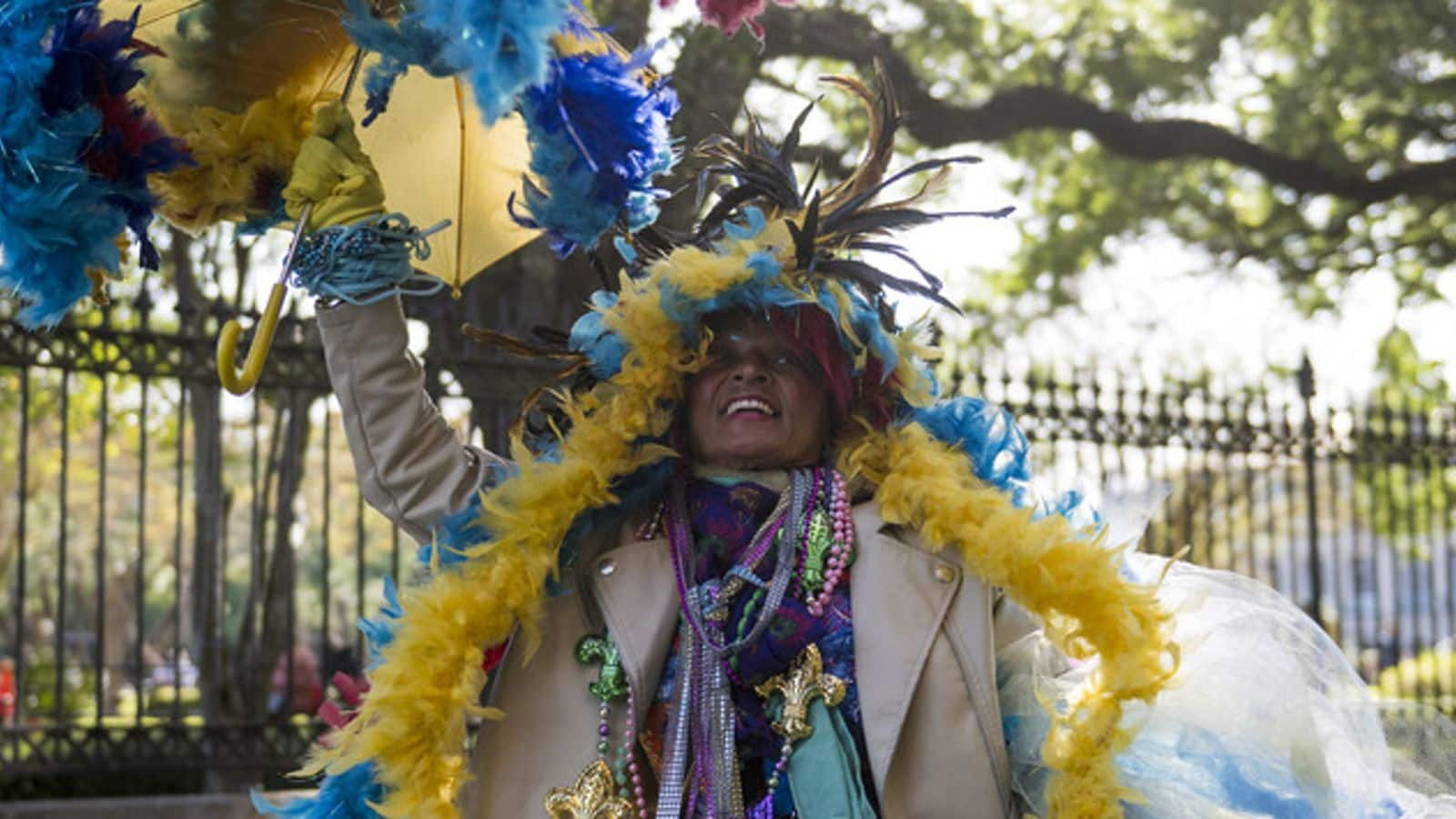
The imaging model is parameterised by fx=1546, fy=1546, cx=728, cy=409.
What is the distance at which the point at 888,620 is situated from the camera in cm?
305

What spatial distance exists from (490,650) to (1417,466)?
791 centimetres

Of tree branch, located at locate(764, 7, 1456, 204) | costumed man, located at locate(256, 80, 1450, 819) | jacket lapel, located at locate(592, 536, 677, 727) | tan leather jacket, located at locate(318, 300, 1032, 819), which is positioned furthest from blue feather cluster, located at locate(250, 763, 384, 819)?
tree branch, located at locate(764, 7, 1456, 204)

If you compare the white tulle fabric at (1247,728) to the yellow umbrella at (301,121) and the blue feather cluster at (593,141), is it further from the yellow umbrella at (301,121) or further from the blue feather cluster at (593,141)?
the yellow umbrella at (301,121)

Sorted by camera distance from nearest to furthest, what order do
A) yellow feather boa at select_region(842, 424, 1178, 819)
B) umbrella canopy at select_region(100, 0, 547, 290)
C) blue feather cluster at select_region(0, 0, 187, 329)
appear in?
blue feather cluster at select_region(0, 0, 187, 329) → yellow feather boa at select_region(842, 424, 1178, 819) → umbrella canopy at select_region(100, 0, 547, 290)

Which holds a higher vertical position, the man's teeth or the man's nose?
the man's nose

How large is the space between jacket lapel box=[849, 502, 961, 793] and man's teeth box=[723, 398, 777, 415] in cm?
30

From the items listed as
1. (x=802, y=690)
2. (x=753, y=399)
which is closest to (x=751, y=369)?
(x=753, y=399)

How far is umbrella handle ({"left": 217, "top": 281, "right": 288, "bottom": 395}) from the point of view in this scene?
9.39ft

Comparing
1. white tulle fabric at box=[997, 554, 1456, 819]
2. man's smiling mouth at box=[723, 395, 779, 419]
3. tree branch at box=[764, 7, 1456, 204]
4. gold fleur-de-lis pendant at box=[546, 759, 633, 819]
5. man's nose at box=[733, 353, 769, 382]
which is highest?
tree branch at box=[764, 7, 1456, 204]

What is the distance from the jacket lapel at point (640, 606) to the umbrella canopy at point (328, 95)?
0.71 meters

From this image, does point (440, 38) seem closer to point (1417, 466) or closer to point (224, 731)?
point (224, 731)

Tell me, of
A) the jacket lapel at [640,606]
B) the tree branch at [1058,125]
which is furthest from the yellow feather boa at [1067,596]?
the tree branch at [1058,125]

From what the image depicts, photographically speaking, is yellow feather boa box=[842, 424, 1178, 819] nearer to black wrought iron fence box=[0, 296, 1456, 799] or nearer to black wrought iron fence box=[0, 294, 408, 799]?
black wrought iron fence box=[0, 296, 1456, 799]

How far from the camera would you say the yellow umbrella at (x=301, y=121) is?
303 cm
